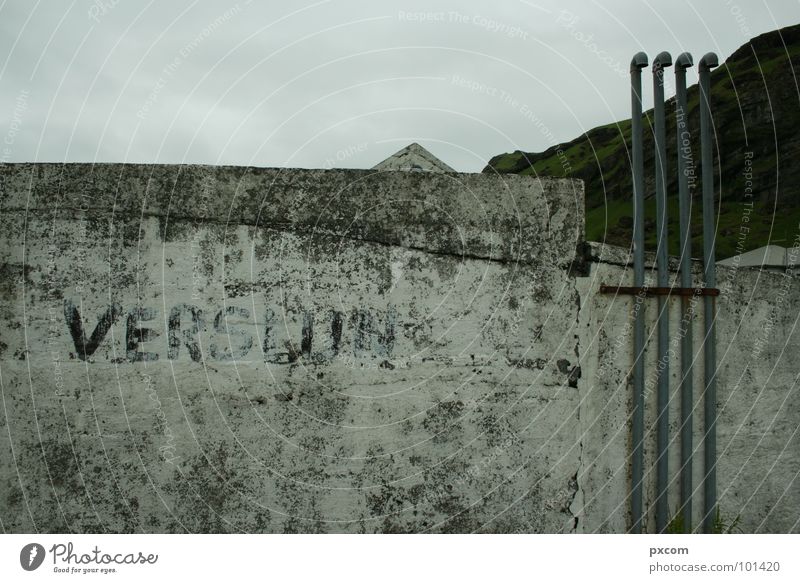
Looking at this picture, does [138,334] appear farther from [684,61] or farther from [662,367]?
[684,61]

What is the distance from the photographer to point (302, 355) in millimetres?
4086

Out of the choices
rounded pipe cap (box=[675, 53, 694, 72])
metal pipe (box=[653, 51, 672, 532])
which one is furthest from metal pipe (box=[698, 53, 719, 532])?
metal pipe (box=[653, 51, 672, 532])

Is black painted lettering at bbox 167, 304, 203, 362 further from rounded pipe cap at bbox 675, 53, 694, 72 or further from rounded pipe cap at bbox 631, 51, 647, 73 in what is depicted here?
rounded pipe cap at bbox 675, 53, 694, 72

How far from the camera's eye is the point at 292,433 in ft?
13.3

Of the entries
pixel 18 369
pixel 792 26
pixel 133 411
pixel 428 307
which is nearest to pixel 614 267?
pixel 428 307

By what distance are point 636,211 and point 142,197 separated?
2645 millimetres

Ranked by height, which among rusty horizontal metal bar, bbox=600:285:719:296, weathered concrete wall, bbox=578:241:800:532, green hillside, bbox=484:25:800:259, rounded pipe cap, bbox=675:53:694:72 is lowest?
weathered concrete wall, bbox=578:241:800:532

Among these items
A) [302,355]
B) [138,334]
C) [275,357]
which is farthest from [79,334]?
[302,355]
